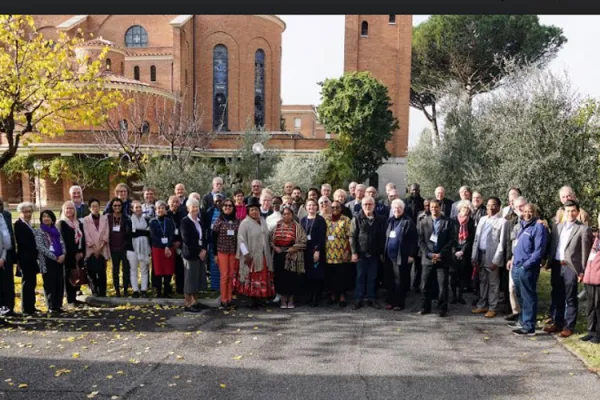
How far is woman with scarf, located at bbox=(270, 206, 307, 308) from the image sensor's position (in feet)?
27.0

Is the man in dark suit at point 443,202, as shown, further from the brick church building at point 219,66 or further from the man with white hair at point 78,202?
the brick church building at point 219,66

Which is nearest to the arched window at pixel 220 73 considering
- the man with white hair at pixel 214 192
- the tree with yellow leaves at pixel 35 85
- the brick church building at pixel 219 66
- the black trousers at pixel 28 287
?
the brick church building at pixel 219 66

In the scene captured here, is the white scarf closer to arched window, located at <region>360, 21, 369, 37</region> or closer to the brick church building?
the brick church building

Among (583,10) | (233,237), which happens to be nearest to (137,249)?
(233,237)

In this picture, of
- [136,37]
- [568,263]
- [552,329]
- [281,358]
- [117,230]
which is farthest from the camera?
[136,37]

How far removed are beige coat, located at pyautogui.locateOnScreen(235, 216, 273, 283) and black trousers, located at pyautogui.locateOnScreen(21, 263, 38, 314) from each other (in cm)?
327

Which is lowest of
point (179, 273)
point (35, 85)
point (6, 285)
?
point (179, 273)

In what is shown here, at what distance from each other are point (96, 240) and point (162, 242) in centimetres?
117

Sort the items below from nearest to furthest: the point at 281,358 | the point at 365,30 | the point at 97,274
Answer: the point at 281,358
the point at 97,274
the point at 365,30

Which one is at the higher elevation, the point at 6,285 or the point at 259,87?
the point at 259,87

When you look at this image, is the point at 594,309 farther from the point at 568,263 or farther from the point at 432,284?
the point at 432,284

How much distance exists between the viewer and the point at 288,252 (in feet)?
27.0

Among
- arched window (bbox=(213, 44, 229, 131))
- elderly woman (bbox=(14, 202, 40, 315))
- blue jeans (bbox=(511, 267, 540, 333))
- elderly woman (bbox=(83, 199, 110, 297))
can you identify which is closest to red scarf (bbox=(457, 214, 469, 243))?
blue jeans (bbox=(511, 267, 540, 333))

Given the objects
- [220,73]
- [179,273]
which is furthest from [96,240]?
[220,73]
